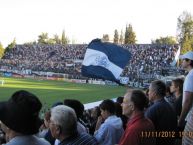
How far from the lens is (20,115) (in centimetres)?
304

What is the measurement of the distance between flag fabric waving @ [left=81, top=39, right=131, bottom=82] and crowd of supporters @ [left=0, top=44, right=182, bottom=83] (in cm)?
4031

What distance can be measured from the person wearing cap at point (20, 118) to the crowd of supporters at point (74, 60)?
44.1 meters

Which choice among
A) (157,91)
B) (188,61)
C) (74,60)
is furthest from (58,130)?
(74,60)

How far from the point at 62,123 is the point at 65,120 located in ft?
0.13

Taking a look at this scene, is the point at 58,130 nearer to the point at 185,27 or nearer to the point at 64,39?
the point at 185,27

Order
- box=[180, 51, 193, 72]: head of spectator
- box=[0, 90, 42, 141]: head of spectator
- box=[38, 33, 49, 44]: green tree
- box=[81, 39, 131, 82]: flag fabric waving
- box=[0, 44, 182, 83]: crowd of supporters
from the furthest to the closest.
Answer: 1. box=[38, 33, 49, 44]: green tree
2. box=[0, 44, 182, 83]: crowd of supporters
3. box=[81, 39, 131, 82]: flag fabric waving
4. box=[180, 51, 193, 72]: head of spectator
5. box=[0, 90, 42, 141]: head of spectator

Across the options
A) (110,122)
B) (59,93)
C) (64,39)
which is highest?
(64,39)

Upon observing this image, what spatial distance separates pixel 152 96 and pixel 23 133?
10.00ft

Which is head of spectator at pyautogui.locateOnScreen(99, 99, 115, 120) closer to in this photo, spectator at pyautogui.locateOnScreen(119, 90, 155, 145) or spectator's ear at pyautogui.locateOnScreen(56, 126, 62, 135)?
spectator at pyautogui.locateOnScreen(119, 90, 155, 145)

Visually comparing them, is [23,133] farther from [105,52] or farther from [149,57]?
[149,57]

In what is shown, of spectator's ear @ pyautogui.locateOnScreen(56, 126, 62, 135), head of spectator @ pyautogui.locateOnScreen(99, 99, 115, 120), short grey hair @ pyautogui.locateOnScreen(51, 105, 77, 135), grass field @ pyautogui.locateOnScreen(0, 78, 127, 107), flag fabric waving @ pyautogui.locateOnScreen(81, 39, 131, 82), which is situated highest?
flag fabric waving @ pyautogui.locateOnScreen(81, 39, 131, 82)

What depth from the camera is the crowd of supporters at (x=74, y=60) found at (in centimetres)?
5220

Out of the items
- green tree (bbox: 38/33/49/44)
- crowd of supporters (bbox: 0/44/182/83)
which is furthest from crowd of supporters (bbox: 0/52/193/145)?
green tree (bbox: 38/33/49/44)

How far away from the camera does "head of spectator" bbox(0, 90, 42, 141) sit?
302cm
